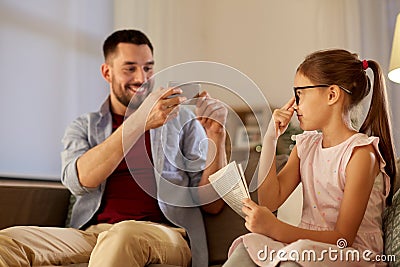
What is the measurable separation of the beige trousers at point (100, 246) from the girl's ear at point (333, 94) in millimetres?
583

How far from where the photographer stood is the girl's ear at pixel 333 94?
1.40 m

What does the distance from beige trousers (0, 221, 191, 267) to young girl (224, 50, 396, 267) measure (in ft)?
0.85

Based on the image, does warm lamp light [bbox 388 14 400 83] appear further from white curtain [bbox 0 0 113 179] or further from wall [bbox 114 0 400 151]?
white curtain [bbox 0 0 113 179]

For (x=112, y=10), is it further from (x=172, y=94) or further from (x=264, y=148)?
(x=264, y=148)

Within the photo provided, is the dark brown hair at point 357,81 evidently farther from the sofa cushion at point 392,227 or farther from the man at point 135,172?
the man at point 135,172

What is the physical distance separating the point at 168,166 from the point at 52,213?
19.5 inches

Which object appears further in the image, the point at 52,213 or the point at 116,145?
the point at 52,213

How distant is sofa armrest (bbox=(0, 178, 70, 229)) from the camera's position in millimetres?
1929

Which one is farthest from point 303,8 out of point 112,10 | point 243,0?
point 112,10

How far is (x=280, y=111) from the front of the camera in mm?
1508

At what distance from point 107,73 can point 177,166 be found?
511mm

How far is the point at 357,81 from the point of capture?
1429 millimetres

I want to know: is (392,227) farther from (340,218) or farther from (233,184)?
(233,184)

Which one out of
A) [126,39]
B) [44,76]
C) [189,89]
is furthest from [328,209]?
[44,76]
